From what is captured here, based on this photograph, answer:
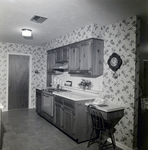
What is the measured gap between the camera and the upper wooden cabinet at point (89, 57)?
3.34 m

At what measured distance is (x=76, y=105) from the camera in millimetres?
3117

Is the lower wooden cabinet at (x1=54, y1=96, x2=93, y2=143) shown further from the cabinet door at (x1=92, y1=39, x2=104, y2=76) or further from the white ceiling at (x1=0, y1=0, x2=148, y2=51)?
the white ceiling at (x1=0, y1=0, x2=148, y2=51)

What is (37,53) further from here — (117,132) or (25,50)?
(117,132)

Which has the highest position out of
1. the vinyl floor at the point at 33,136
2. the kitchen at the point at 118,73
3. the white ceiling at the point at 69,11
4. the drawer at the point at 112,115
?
the white ceiling at the point at 69,11

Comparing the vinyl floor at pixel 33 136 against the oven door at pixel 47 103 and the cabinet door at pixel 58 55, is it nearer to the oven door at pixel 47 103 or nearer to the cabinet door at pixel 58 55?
the oven door at pixel 47 103

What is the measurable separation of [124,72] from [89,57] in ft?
2.80

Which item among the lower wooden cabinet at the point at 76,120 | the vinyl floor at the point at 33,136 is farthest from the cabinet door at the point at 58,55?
the vinyl floor at the point at 33,136

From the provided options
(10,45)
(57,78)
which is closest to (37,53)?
(10,45)

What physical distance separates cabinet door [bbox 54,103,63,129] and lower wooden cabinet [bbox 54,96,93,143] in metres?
0.10

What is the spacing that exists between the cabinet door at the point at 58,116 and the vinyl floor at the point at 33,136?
18 centimetres

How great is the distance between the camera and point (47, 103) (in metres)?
4.37

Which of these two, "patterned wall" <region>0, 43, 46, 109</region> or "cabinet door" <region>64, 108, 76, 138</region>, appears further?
"patterned wall" <region>0, 43, 46, 109</region>

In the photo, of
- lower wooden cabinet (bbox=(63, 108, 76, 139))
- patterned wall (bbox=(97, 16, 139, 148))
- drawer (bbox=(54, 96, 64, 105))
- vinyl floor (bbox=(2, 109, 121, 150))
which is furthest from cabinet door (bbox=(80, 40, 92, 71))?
vinyl floor (bbox=(2, 109, 121, 150))

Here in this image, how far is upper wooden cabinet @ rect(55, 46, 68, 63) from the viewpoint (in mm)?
4355
